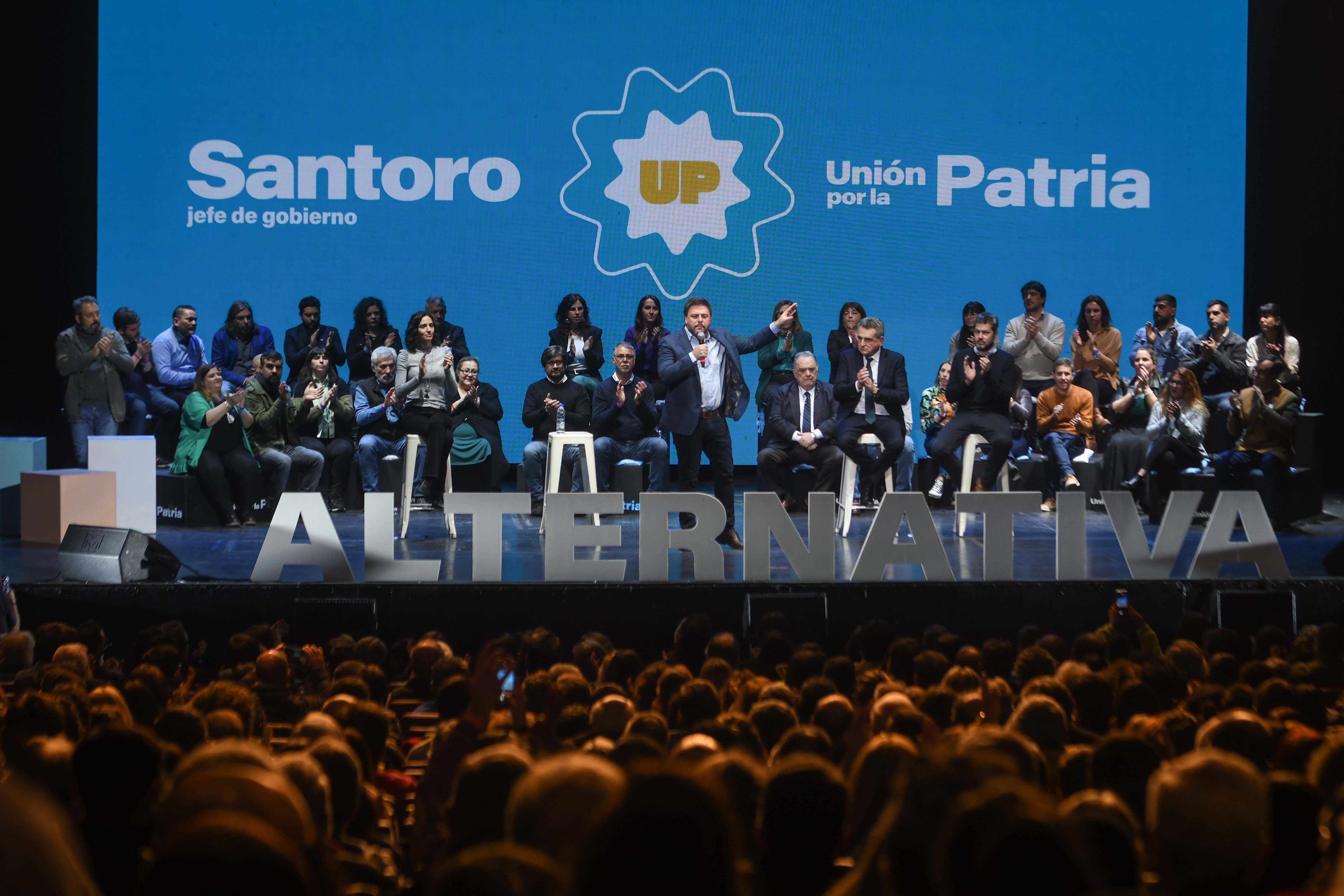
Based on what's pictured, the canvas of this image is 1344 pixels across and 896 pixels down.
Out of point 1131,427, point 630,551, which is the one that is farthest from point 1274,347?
point 630,551

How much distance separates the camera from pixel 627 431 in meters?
7.31

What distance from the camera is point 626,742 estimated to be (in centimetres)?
193

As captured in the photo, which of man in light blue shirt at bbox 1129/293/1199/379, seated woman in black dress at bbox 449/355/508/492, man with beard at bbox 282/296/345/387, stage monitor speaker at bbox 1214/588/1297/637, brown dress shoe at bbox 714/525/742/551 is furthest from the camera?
man with beard at bbox 282/296/345/387

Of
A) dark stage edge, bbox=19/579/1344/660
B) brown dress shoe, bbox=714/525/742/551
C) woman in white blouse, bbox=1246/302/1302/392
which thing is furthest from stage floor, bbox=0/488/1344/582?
woman in white blouse, bbox=1246/302/1302/392

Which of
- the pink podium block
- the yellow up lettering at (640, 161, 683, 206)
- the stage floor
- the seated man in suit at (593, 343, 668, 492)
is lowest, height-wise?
the stage floor

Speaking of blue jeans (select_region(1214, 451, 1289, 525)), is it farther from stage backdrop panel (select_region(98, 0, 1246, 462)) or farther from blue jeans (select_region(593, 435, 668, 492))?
blue jeans (select_region(593, 435, 668, 492))

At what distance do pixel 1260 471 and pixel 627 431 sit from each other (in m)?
3.74

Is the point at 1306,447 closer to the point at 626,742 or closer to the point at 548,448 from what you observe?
the point at 548,448

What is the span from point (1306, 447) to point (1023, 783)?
7389mm

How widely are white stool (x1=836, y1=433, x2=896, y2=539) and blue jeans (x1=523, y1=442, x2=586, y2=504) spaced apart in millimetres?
1515

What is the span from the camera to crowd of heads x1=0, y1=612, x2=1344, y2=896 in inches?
40.3

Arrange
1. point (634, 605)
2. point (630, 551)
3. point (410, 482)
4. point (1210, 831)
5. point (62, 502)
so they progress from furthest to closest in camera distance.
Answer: point (410, 482) → point (62, 502) → point (630, 551) → point (634, 605) → point (1210, 831)

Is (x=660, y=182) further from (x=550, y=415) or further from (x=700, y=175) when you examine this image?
(x=550, y=415)

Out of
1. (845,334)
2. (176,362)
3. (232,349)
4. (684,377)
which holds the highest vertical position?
(845,334)
